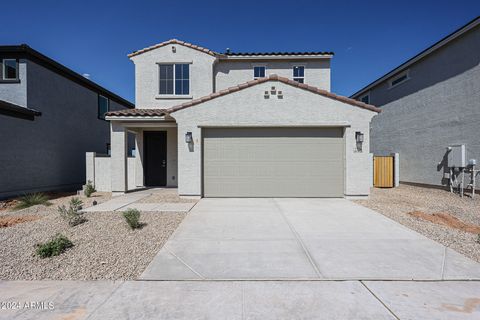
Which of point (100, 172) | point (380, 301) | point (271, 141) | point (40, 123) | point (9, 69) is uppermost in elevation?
point (9, 69)

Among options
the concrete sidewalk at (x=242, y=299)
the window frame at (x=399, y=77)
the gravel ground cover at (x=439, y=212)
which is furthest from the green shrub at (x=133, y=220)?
the window frame at (x=399, y=77)

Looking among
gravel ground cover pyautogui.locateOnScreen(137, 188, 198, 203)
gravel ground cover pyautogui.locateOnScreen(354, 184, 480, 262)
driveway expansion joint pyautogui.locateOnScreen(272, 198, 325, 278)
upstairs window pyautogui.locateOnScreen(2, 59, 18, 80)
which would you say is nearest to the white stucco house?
gravel ground cover pyautogui.locateOnScreen(137, 188, 198, 203)

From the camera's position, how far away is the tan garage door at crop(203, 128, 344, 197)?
28.2 ft

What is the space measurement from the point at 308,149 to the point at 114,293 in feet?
24.5

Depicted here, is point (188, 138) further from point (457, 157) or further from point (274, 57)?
point (457, 157)

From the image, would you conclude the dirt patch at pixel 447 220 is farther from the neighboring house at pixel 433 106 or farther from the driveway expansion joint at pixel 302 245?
the neighboring house at pixel 433 106

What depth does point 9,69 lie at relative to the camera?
10.0 metres

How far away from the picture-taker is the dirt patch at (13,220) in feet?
19.1

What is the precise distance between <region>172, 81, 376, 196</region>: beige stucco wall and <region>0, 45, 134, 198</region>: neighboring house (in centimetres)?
708

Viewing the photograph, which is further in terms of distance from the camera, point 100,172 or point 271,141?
point 100,172

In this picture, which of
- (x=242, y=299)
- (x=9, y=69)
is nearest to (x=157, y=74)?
(x=9, y=69)

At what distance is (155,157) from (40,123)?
5477 mm

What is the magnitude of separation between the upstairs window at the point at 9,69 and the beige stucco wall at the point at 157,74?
493cm

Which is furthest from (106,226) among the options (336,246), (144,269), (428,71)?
(428,71)
